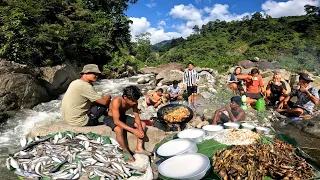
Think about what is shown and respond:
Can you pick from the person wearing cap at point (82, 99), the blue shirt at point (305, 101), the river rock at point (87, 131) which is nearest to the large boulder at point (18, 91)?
the river rock at point (87, 131)

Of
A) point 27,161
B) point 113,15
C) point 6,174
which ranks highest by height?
point 113,15

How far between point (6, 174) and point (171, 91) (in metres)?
5.93

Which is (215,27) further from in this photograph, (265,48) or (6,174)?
(6,174)

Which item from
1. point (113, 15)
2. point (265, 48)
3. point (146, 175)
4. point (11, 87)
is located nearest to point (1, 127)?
point (11, 87)

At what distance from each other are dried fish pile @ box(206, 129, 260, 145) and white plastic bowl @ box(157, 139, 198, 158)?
1.52ft

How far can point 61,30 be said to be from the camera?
17.7 metres

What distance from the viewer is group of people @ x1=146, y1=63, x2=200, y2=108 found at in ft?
30.1

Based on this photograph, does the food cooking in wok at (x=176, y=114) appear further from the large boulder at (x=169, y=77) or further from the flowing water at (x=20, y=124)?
the large boulder at (x=169, y=77)

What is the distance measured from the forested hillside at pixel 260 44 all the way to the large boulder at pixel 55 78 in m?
13.5

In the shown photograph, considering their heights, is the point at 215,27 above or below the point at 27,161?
above

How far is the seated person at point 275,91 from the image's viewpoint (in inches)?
347

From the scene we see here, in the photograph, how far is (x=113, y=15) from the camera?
2633 centimetres

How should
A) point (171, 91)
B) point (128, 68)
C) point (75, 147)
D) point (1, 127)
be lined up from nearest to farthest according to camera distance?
point (75, 147)
point (1, 127)
point (171, 91)
point (128, 68)

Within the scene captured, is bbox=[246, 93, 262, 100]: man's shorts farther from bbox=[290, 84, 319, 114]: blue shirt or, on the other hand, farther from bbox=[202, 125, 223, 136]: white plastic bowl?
bbox=[202, 125, 223, 136]: white plastic bowl
